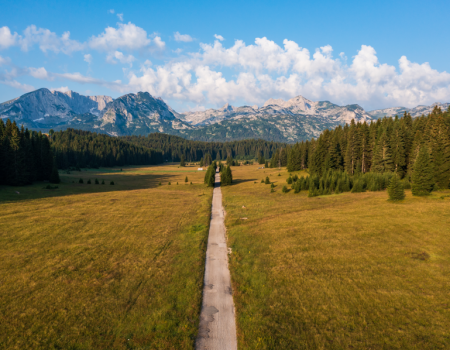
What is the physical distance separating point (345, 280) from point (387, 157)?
60032 mm

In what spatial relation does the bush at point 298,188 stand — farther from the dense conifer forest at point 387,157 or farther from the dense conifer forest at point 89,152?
the dense conifer forest at point 89,152

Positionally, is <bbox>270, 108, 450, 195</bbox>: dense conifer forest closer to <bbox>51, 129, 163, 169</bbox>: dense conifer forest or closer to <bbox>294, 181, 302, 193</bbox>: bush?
<bbox>294, 181, 302, 193</bbox>: bush

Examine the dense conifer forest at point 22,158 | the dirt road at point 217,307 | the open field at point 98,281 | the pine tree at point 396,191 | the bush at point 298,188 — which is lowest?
the dirt road at point 217,307

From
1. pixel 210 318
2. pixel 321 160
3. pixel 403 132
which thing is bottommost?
pixel 210 318

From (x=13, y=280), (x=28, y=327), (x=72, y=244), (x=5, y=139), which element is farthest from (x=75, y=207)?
(x=5, y=139)

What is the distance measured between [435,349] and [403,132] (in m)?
69.8

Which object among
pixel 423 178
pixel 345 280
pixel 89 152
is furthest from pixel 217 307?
pixel 89 152

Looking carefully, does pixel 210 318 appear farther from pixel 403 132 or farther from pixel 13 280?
pixel 403 132

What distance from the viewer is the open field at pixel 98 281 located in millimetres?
12180

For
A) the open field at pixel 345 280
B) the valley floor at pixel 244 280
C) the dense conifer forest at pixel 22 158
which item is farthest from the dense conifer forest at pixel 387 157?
the dense conifer forest at pixel 22 158

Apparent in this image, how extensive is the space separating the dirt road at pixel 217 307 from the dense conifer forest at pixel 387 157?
3769cm

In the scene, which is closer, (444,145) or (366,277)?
(366,277)

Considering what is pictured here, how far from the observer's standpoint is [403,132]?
64562 mm

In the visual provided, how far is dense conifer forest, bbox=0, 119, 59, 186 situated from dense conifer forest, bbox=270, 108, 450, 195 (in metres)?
73.9
